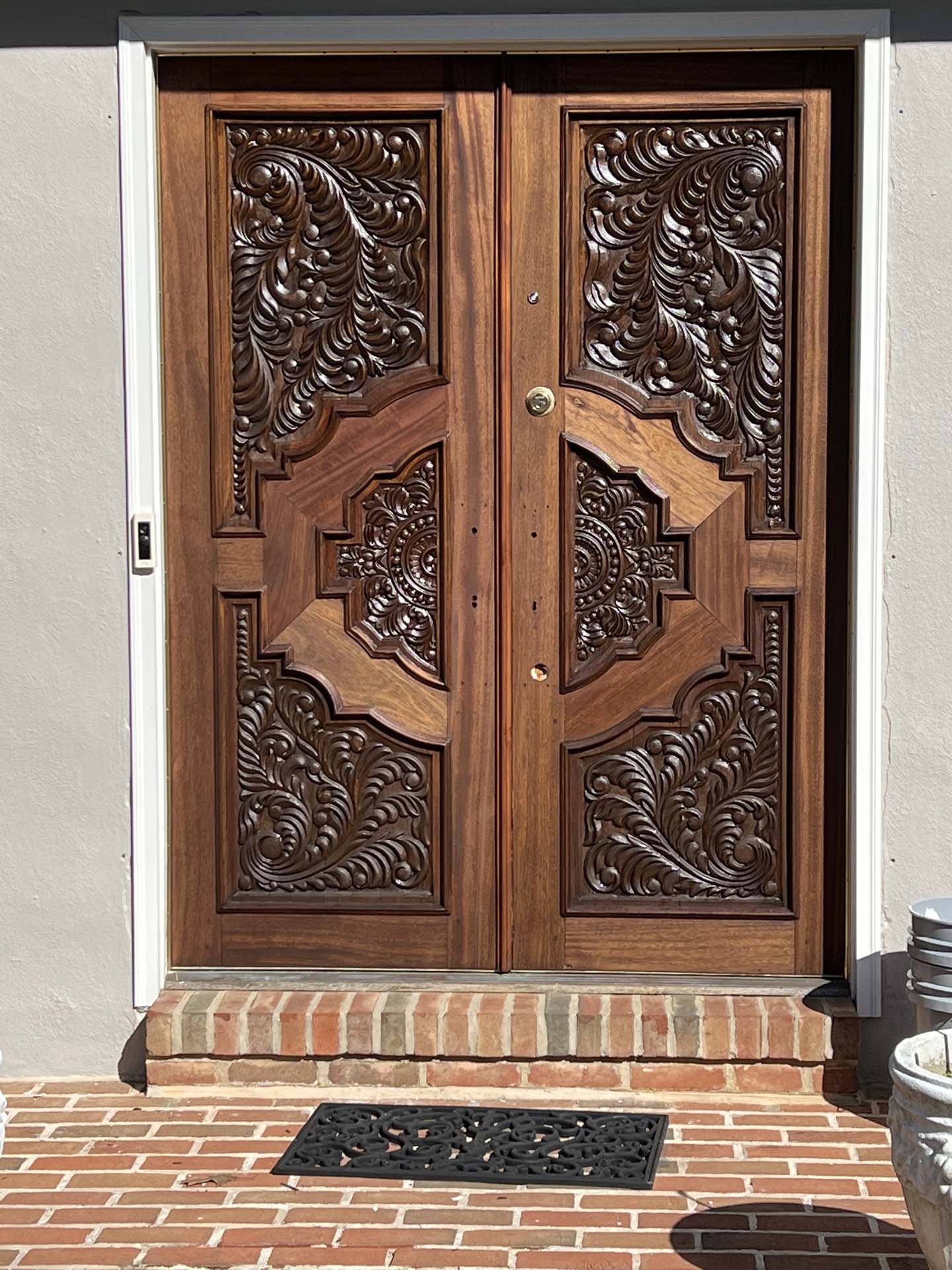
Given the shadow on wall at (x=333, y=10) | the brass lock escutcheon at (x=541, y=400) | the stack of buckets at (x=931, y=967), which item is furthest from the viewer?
the brass lock escutcheon at (x=541, y=400)

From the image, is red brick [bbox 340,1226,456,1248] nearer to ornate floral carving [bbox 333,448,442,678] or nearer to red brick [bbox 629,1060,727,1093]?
red brick [bbox 629,1060,727,1093]

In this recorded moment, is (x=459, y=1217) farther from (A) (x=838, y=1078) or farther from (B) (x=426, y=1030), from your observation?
(A) (x=838, y=1078)

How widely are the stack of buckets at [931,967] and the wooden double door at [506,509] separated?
442 mm

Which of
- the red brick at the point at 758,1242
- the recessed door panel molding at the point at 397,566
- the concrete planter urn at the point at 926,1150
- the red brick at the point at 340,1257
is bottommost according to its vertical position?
the red brick at the point at 340,1257

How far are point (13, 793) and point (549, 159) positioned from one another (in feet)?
7.52

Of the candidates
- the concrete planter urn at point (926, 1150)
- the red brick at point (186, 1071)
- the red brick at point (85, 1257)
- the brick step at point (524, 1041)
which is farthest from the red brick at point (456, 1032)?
the concrete planter urn at point (926, 1150)

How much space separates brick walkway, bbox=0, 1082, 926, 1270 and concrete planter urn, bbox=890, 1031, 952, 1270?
48cm

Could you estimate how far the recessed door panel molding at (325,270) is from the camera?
14.5 feet

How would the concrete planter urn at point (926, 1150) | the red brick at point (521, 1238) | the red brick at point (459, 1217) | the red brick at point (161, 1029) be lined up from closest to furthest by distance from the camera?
the concrete planter urn at point (926, 1150)
the red brick at point (521, 1238)
the red brick at point (459, 1217)
the red brick at point (161, 1029)

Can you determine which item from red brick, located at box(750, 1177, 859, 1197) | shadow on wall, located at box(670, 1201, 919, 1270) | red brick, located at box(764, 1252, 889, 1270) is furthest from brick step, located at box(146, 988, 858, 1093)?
red brick, located at box(764, 1252, 889, 1270)

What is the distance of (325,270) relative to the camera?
443 centimetres

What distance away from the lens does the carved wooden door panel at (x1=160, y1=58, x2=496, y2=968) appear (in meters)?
4.41

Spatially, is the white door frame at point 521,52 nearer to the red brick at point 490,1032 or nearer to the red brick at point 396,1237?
the red brick at point 490,1032

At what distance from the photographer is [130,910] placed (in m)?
4.46
